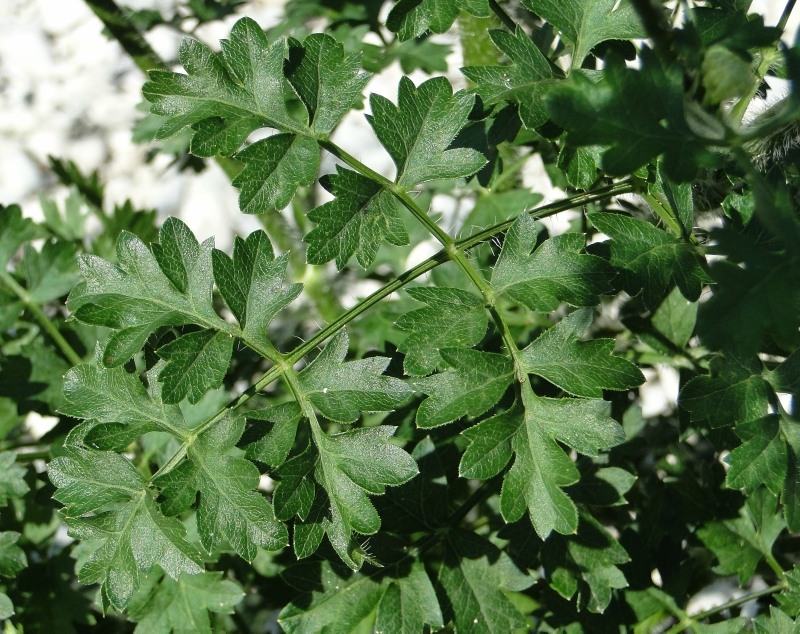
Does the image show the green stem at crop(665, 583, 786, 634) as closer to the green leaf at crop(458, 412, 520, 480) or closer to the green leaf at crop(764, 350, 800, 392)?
the green leaf at crop(764, 350, 800, 392)

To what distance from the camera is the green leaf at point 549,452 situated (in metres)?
1.33

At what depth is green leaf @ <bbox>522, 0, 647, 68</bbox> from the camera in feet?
4.78

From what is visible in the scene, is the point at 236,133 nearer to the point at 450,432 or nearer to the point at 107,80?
the point at 450,432

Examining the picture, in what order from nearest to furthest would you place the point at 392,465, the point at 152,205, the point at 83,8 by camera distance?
the point at 392,465
the point at 152,205
the point at 83,8

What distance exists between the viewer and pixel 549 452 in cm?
136

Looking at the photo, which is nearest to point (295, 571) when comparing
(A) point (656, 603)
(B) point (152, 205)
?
(A) point (656, 603)

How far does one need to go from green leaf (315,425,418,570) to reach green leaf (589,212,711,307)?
1.40 ft

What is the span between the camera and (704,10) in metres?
1.38

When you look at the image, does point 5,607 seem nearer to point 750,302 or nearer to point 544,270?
point 544,270

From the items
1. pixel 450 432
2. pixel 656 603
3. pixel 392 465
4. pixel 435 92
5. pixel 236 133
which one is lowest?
pixel 656 603

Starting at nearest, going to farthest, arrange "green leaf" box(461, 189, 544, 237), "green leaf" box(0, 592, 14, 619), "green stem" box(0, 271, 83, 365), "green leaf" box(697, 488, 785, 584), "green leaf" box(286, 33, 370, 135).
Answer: "green leaf" box(286, 33, 370, 135) < "green leaf" box(0, 592, 14, 619) < "green leaf" box(697, 488, 785, 584) < "green stem" box(0, 271, 83, 365) < "green leaf" box(461, 189, 544, 237)

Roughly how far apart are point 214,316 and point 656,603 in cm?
104

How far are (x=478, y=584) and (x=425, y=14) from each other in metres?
0.97

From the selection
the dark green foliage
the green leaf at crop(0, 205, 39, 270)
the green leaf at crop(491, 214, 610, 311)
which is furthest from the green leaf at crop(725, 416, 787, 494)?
the green leaf at crop(0, 205, 39, 270)
